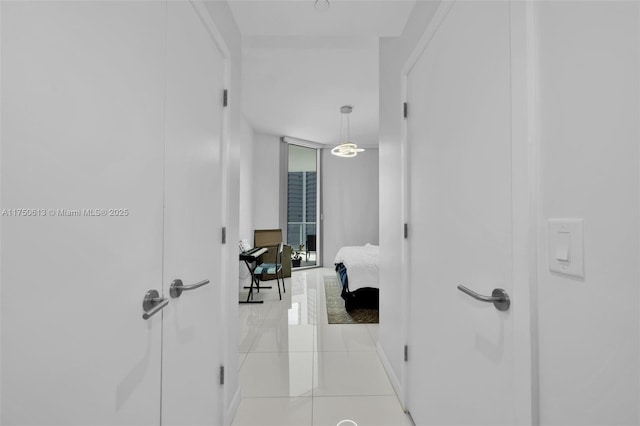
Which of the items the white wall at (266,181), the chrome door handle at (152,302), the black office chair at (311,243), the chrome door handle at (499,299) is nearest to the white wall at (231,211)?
the chrome door handle at (152,302)

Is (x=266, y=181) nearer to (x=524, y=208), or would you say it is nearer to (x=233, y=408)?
(x=233, y=408)

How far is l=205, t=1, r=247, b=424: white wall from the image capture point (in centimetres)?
148

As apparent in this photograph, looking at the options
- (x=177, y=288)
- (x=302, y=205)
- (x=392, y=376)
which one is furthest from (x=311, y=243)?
(x=177, y=288)

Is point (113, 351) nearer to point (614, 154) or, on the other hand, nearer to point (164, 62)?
point (164, 62)

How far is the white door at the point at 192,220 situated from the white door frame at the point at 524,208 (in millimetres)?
1126

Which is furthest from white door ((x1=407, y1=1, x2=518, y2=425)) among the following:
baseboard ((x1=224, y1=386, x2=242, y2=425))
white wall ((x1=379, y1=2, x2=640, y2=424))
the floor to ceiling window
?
the floor to ceiling window

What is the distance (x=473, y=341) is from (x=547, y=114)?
0.80 meters

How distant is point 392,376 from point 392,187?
1.34m

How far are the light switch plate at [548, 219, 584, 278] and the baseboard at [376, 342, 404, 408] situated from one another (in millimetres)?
1420

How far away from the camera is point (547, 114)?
698mm

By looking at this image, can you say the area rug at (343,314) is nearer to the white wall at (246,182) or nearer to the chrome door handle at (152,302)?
the white wall at (246,182)

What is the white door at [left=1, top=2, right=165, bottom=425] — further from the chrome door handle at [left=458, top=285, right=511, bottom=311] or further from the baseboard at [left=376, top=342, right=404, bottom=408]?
the baseboard at [left=376, top=342, right=404, bottom=408]

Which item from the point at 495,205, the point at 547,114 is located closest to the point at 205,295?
the point at 495,205

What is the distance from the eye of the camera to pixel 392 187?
1.96 metres
